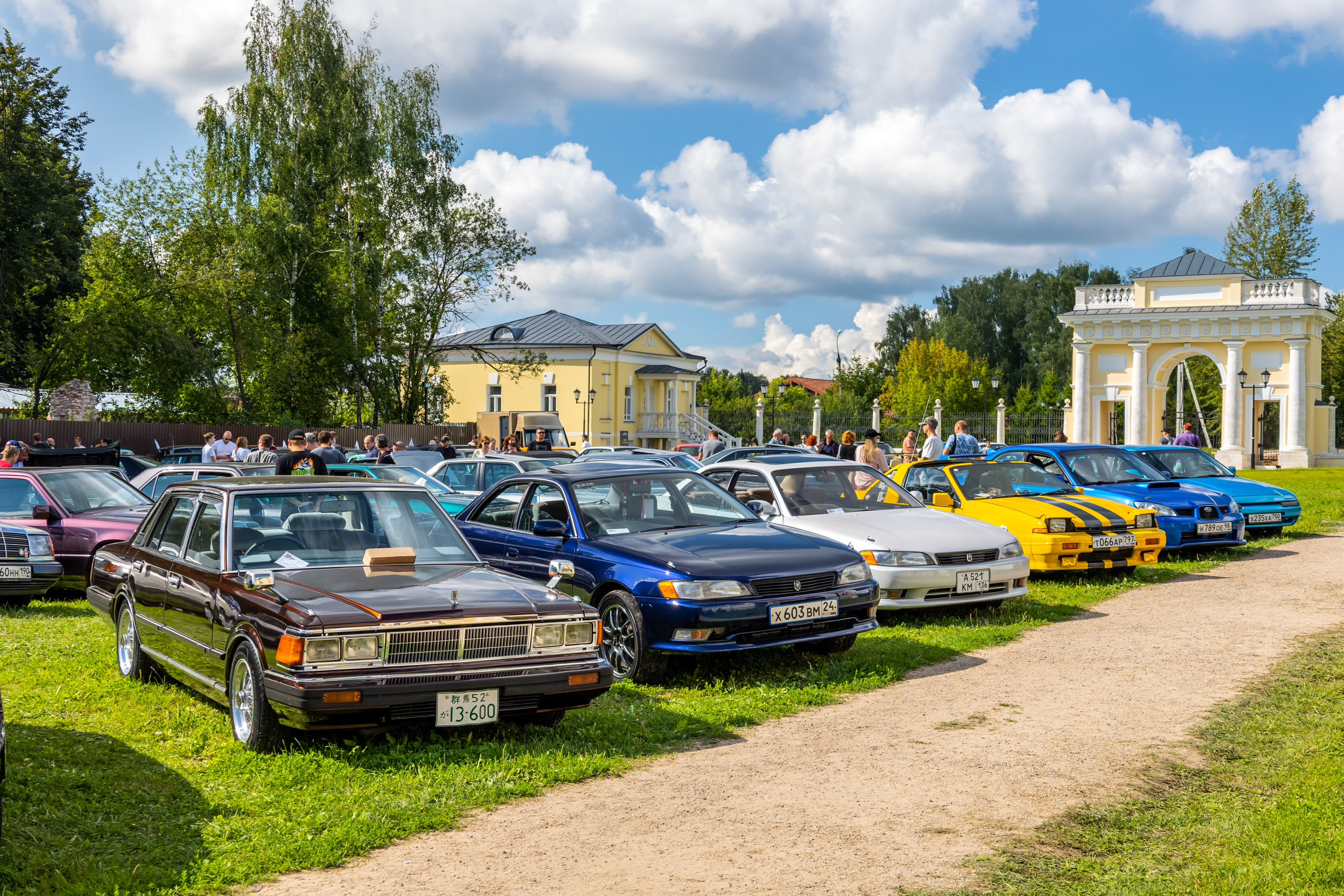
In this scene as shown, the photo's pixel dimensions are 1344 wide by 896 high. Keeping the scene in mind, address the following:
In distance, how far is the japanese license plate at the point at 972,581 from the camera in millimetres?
9742

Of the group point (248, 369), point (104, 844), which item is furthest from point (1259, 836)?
point (248, 369)

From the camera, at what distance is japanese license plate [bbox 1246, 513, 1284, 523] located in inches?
664

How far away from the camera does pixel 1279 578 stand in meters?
12.8

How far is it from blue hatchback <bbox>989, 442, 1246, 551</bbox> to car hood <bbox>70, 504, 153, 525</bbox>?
10307mm

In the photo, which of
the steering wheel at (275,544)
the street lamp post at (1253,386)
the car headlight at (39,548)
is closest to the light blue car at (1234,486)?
the steering wheel at (275,544)

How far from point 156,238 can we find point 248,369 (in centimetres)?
489

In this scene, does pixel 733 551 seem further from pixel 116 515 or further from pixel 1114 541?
pixel 116 515

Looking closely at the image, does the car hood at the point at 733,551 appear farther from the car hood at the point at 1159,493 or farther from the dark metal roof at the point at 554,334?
the dark metal roof at the point at 554,334

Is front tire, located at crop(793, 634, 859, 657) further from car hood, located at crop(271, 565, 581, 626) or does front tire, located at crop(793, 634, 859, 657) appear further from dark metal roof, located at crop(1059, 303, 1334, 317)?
dark metal roof, located at crop(1059, 303, 1334, 317)

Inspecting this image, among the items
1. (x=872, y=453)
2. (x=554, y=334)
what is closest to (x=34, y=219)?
(x=554, y=334)

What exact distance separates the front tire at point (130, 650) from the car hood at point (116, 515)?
428 cm

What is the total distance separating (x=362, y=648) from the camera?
5422 mm

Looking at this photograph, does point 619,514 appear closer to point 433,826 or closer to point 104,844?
point 433,826

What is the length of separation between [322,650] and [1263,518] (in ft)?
51.6
